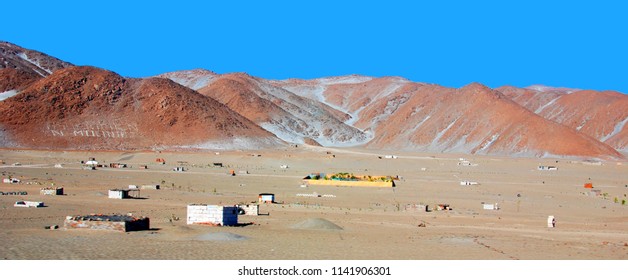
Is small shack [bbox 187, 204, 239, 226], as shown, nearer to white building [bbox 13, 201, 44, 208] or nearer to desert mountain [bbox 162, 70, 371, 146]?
white building [bbox 13, 201, 44, 208]

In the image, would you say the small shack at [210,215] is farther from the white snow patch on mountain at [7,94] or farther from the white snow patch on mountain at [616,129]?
the white snow patch on mountain at [616,129]

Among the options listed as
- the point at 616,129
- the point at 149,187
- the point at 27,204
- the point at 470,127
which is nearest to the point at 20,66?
the point at 470,127

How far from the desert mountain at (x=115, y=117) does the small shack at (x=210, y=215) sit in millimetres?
72533

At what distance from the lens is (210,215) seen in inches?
934

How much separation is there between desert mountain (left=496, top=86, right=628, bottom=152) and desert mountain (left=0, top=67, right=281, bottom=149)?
64.0 m

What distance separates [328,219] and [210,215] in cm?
513

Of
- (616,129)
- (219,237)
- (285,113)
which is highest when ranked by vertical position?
(285,113)

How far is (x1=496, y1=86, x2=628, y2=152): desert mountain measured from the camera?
142m

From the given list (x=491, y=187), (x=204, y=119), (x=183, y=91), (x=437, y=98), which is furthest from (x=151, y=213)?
(x=437, y=98)

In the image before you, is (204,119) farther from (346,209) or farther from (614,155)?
(346,209)

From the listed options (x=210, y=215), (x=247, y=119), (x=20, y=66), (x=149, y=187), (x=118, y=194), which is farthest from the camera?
(x=20, y=66)

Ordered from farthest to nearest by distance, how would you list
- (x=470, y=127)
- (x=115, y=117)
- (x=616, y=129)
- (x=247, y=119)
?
(x=616, y=129) → (x=470, y=127) → (x=247, y=119) → (x=115, y=117)

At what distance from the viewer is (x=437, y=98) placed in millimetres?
146125

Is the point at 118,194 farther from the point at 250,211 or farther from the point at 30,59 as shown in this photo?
the point at 30,59
